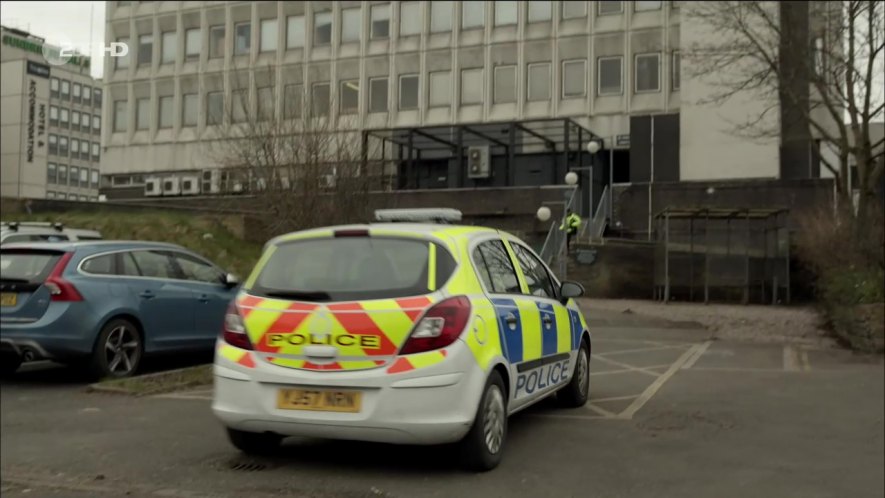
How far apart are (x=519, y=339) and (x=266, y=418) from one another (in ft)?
5.87

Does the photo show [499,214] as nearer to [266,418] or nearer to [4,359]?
[4,359]

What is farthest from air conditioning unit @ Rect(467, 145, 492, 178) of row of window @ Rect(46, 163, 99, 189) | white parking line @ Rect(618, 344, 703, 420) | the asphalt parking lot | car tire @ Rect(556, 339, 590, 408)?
row of window @ Rect(46, 163, 99, 189)

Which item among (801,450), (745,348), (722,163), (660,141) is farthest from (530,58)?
(801,450)

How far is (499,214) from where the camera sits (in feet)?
101

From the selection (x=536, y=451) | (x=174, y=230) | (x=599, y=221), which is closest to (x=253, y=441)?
(x=536, y=451)

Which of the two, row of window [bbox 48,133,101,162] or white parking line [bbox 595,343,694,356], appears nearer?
white parking line [bbox 595,343,694,356]

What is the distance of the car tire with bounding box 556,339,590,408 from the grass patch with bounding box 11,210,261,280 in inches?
Answer: 629

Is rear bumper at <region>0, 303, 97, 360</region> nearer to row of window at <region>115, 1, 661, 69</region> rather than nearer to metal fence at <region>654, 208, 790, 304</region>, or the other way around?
metal fence at <region>654, 208, 790, 304</region>

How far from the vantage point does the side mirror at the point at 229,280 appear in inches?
409

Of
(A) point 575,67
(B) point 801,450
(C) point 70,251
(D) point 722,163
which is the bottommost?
(B) point 801,450

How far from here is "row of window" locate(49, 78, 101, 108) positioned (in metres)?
60.1

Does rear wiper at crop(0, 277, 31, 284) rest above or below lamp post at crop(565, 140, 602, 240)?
below

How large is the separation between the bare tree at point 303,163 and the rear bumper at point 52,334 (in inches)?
172

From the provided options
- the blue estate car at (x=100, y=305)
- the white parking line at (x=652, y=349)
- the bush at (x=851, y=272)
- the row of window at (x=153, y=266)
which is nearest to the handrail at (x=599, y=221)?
the bush at (x=851, y=272)
